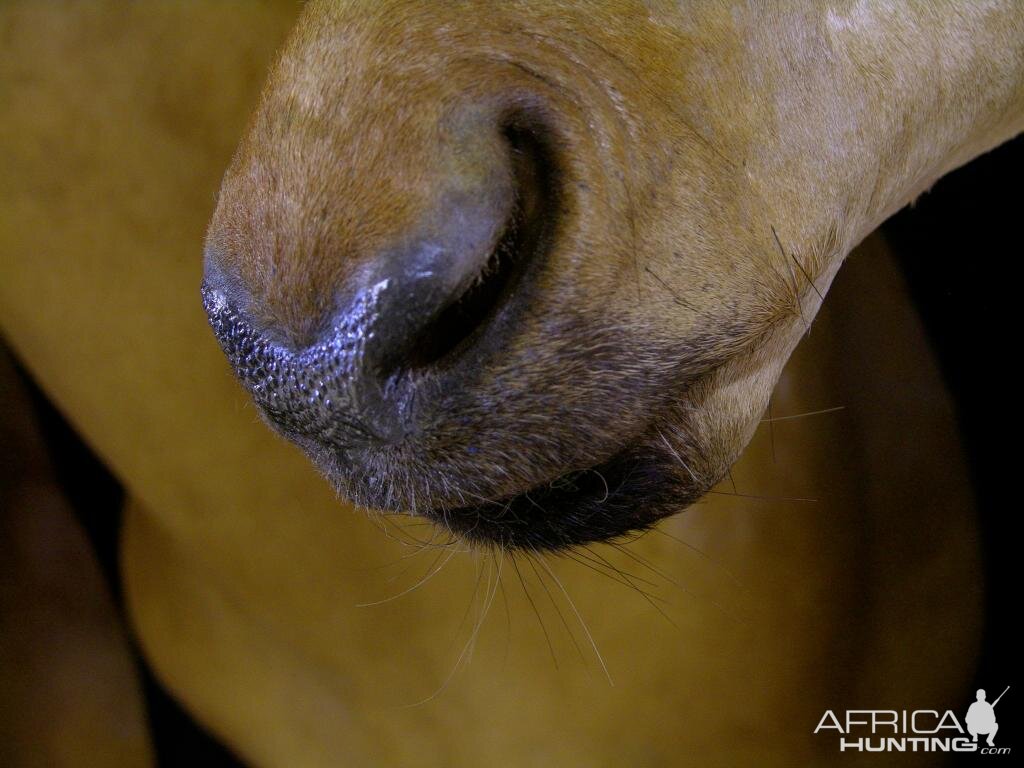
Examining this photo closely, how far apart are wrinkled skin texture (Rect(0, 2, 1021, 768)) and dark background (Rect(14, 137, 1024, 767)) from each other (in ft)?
0.09

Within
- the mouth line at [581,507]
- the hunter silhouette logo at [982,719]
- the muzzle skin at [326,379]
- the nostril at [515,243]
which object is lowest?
the hunter silhouette logo at [982,719]

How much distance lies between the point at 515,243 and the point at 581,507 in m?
0.16

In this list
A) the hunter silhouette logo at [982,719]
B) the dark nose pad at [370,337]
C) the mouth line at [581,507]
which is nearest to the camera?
the dark nose pad at [370,337]

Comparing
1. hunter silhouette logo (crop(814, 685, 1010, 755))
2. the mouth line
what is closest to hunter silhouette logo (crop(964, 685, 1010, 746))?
hunter silhouette logo (crop(814, 685, 1010, 755))

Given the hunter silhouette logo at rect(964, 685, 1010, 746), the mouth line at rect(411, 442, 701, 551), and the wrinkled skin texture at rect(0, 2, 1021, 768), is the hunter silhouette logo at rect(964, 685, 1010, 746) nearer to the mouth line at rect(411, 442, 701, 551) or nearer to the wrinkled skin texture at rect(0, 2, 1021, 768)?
the wrinkled skin texture at rect(0, 2, 1021, 768)

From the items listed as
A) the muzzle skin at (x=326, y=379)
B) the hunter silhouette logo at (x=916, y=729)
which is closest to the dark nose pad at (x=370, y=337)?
the muzzle skin at (x=326, y=379)

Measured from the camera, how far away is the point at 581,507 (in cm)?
46

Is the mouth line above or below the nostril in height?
below

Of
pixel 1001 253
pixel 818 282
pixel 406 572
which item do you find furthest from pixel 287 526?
pixel 1001 253

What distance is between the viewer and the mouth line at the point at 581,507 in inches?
17.8

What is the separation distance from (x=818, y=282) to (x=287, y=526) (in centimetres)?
63

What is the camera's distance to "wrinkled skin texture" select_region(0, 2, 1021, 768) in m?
0.83

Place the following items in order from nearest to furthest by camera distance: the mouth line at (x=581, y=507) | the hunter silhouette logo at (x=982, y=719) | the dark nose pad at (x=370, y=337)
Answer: the dark nose pad at (x=370, y=337) < the mouth line at (x=581, y=507) < the hunter silhouette logo at (x=982, y=719)

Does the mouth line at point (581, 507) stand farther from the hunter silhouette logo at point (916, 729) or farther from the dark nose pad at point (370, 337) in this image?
the hunter silhouette logo at point (916, 729)
